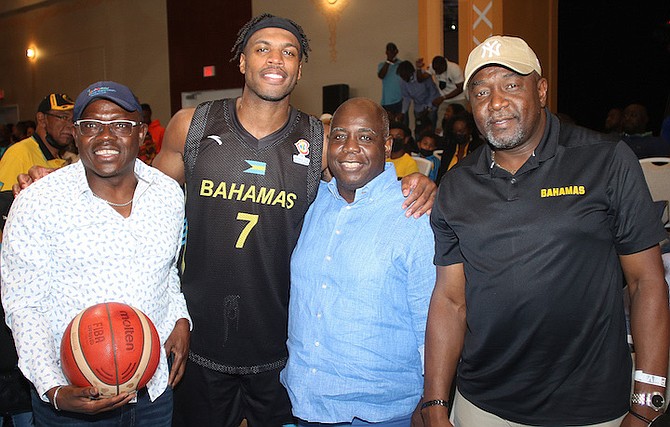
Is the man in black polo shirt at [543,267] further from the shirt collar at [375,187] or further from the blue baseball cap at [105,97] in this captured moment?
the blue baseball cap at [105,97]

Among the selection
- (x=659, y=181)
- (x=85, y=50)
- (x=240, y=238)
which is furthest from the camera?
(x=85, y=50)

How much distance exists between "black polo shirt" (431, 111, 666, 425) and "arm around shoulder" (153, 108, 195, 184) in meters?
1.29

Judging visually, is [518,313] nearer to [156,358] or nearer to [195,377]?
[156,358]

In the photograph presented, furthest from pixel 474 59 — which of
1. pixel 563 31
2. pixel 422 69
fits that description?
pixel 563 31

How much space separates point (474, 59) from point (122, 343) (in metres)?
1.45

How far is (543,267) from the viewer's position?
1.87 meters

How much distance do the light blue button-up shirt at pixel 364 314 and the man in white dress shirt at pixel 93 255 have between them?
51cm

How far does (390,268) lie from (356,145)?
47cm

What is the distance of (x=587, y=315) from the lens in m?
1.87

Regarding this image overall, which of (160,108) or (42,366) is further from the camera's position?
(160,108)

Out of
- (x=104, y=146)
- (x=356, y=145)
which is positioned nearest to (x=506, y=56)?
(x=356, y=145)

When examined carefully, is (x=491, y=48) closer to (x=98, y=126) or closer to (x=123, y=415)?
(x=98, y=126)

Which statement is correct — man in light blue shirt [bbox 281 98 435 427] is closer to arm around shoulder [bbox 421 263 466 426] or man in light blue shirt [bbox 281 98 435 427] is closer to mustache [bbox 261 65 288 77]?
arm around shoulder [bbox 421 263 466 426]

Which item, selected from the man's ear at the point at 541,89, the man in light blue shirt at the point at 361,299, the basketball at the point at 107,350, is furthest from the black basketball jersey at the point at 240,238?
the man's ear at the point at 541,89
